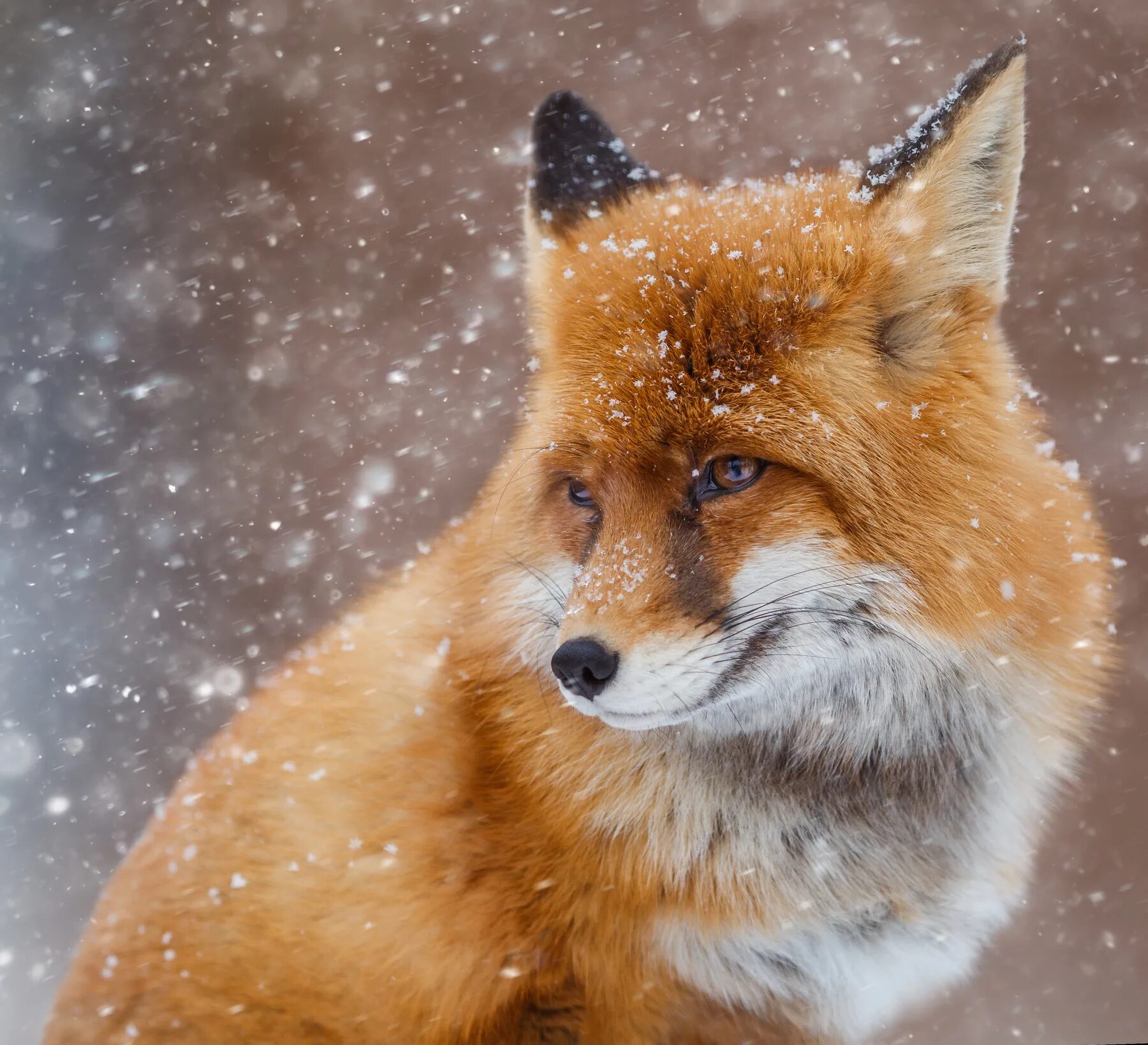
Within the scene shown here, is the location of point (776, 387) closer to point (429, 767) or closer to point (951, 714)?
point (951, 714)

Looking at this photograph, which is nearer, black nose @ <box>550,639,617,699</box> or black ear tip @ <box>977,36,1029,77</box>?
black nose @ <box>550,639,617,699</box>

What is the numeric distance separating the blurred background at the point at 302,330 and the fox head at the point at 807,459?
1.47 ft

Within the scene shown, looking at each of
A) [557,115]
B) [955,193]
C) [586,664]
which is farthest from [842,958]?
[557,115]

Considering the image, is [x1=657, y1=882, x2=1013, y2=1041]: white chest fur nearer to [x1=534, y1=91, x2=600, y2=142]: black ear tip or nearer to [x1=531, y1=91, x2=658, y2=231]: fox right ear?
[x1=531, y1=91, x2=658, y2=231]: fox right ear

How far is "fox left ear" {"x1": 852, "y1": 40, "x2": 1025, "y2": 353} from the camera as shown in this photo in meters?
1.01

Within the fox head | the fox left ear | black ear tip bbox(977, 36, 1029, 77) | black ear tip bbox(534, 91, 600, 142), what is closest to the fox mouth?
the fox head

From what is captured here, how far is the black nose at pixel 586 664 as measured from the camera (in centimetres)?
89

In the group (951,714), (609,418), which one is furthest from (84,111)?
(951,714)

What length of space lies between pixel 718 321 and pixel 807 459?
0.70 feet

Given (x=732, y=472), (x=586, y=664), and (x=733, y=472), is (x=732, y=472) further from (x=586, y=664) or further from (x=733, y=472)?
(x=586, y=664)

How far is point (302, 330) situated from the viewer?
169 cm

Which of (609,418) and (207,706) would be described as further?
(207,706)

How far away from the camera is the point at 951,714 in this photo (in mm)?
1178

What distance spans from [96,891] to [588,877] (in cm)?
119
